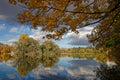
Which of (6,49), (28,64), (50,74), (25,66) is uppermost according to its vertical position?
(6,49)

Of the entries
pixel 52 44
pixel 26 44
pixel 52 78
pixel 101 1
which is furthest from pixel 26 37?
pixel 101 1

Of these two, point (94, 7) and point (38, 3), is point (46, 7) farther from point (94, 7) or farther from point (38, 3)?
point (94, 7)

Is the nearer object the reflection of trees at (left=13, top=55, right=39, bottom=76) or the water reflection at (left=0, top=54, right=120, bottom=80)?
the water reflection at (left=0, top=54, right=120, bottom=80)

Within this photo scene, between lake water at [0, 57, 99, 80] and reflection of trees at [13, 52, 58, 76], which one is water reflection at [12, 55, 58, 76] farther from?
lake water at [0, 57, 99, 80]

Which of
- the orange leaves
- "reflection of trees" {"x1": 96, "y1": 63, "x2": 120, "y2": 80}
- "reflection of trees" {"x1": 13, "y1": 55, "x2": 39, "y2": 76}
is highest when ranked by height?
the orange leaves

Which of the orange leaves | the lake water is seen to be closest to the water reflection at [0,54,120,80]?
the lake water

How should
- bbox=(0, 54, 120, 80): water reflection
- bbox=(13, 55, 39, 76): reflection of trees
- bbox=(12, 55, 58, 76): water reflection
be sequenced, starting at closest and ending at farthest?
bbox=(0, 54, 120, 80): water reflection, bbox=(13, 55, 39, 76): reflection of trees, bbox=(12, 55, 58, 76): water reflection

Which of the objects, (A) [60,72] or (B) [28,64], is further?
(B) [28,64]

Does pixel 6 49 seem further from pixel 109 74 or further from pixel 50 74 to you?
pixel 109 74

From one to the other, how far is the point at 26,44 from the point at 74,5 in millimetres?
98533

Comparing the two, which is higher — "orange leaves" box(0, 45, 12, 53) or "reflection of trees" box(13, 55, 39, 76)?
"orange leaves" box(0, 45, 12, 53)

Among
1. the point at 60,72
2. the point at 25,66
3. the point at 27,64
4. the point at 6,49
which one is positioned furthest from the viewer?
the point at 6,49

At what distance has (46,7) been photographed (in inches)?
401

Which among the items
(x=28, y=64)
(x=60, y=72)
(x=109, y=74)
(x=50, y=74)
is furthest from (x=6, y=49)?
(x=109, y=74)
